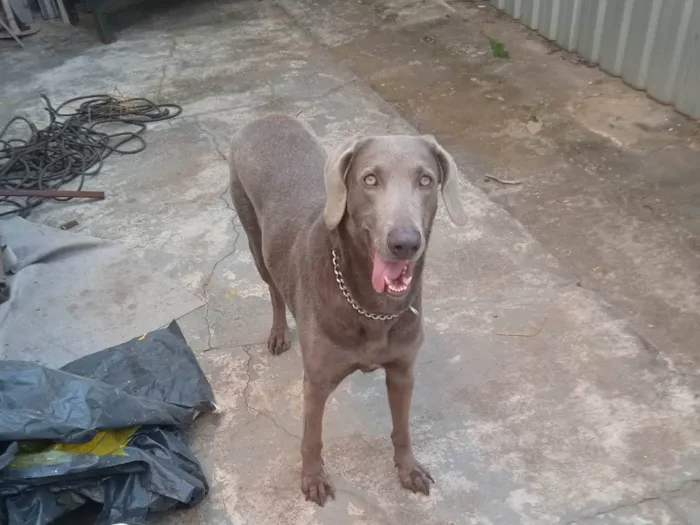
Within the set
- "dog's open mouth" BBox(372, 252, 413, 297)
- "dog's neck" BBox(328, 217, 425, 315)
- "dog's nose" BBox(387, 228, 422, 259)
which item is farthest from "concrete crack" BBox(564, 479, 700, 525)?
"dog's nose" BBox(387, 228, 422, 259)

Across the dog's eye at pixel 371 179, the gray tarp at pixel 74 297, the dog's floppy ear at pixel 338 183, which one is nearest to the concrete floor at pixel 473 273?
the gray tarp at pixel 74 297

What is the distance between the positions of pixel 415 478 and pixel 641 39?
13.9 feet

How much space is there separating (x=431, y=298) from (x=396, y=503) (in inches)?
48.0

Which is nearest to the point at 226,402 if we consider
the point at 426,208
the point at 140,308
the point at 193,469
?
the point at 193,469

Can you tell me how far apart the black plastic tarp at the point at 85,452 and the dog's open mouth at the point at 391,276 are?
3.63ft

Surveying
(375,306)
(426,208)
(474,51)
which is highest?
(426,208)

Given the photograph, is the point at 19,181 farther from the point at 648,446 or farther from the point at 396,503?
the point at 648,446

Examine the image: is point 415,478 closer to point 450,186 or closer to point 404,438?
point 404,438

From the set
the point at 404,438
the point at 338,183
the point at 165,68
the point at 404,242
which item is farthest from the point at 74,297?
the point at 165,68

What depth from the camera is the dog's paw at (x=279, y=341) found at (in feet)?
10.9

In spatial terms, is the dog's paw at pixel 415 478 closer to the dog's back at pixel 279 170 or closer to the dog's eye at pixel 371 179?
the dog's back at pixel 279 170

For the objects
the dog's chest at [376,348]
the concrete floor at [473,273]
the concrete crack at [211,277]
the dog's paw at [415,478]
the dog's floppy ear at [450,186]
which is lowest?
the concrete floor at [473,273]

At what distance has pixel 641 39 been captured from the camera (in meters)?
5.39

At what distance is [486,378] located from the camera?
3.16 m
